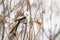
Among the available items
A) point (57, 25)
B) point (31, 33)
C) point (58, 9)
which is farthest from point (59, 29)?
point (31, 33)

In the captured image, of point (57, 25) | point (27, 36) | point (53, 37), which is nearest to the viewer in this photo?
point (27, 36)

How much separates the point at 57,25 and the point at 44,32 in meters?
0.14

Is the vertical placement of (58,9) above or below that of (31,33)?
above

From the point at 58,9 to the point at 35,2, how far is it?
0.21 m

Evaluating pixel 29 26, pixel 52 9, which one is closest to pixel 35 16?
pixel 29 26

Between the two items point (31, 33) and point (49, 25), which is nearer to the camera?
point (31, 33)

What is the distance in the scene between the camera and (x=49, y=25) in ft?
4.18

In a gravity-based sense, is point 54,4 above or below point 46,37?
above

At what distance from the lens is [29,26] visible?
3.56 ft

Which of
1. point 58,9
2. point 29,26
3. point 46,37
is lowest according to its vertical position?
point 46,37

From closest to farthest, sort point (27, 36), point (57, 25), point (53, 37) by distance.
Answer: point (27, 36) < point (53, 37) < point (57, 25)

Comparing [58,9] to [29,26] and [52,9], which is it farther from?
[29,26]

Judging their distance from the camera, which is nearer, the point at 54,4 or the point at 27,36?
the point at 27,36

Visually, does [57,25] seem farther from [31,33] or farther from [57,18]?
[31,33]
